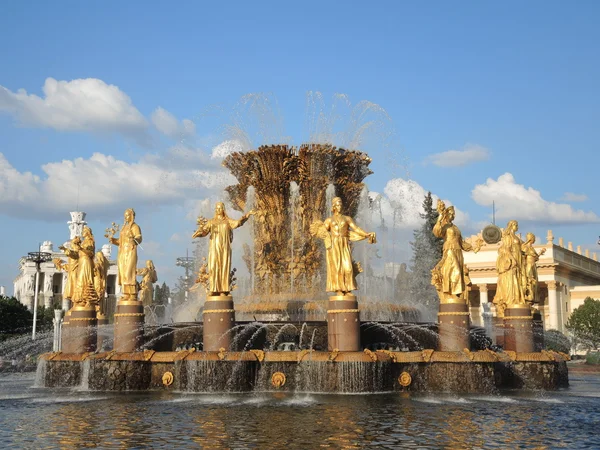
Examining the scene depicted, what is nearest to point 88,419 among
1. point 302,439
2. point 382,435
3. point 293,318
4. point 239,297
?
point 302,439

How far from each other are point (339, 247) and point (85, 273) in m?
8.24

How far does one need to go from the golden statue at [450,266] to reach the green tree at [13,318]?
51.1 m

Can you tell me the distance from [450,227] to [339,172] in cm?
608

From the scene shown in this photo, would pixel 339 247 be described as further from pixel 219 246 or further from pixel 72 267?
pixel 72 267

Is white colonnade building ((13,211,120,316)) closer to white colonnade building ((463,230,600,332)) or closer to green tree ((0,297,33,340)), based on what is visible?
green tree ((0,297,33,340))

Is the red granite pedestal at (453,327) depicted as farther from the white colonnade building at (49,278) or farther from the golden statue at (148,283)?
the white colonnade building at (49,278)

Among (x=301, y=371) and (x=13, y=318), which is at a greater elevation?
(x=13, y=318)

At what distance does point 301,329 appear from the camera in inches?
741

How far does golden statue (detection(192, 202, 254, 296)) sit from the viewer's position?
17.8 metres

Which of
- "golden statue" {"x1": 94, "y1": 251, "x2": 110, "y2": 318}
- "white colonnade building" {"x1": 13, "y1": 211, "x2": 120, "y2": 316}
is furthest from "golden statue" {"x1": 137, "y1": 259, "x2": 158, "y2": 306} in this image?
"white colonnade building" {"x1": 13, "y1": 211, "x2": 120, "y2": 316}

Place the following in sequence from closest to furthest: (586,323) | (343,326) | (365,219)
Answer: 1. (343,326)
2. (365,219)
3. (586,323)

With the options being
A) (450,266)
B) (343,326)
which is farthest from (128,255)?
(450,266)

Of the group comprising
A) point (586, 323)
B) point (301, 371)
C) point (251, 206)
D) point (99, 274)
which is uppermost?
point (251, 206)

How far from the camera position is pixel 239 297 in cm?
2430
